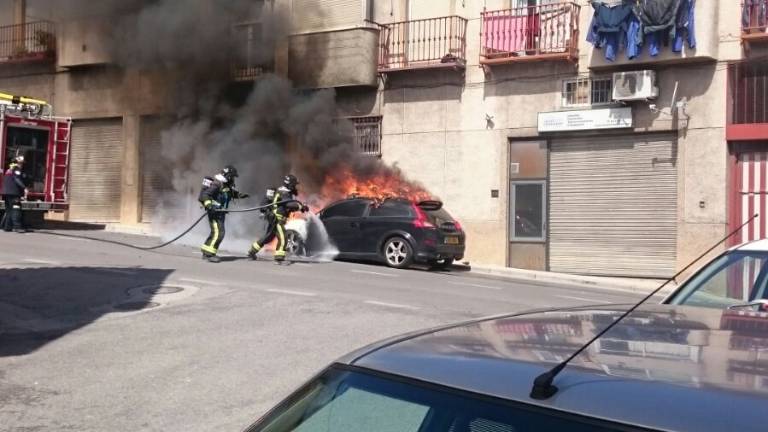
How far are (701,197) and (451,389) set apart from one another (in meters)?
17.2

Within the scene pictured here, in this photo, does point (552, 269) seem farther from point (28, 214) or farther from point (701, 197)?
point (28, 214)

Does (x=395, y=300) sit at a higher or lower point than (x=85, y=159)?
lower

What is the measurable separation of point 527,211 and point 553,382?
61.4 ft

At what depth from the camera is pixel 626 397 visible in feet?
5.27

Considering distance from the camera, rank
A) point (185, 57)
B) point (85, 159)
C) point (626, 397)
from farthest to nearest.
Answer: point (85, 159), point (185, 57), point (626, 397)

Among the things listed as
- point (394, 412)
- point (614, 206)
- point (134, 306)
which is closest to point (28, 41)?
point (614, 206)

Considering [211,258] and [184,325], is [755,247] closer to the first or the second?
[184,325]

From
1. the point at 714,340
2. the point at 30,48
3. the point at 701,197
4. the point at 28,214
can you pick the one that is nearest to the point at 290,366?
the point at 714,340

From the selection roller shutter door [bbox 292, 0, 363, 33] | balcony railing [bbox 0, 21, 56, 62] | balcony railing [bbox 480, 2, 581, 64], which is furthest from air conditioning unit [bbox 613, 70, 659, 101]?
balcony railing [bbox 0, 21, 56, 62]

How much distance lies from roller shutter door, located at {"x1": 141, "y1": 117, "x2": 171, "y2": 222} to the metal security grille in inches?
252

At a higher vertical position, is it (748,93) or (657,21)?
(657,21)

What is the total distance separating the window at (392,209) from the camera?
651 inches

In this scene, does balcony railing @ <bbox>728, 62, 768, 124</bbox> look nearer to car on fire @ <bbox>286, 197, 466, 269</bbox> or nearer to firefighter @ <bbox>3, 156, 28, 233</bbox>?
car on fire @ <bbox>286, 197, 466, 269</bbox>

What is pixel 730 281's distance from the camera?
4949 millimetres
